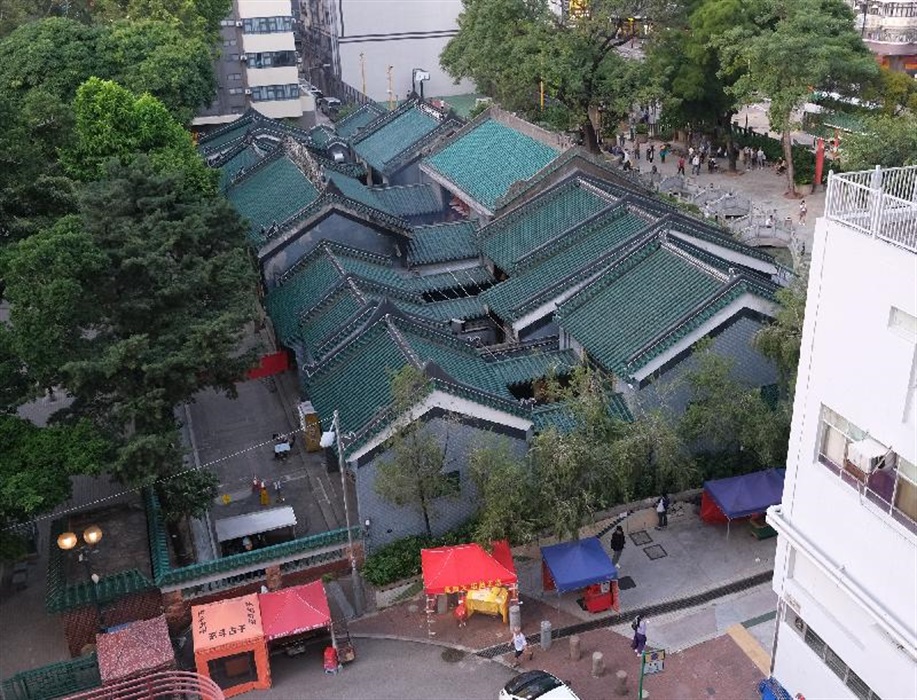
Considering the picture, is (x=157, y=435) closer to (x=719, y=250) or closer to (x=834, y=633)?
(x=834, y=633)

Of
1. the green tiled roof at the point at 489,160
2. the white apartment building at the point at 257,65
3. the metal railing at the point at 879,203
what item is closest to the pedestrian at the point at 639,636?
the metal railing at the point at 879,203

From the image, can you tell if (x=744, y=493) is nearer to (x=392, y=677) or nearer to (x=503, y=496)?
(x=503, y=496)

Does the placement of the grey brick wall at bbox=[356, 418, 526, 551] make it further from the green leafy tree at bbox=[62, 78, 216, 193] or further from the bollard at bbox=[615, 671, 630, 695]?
the green leafy tree at bbox=[62, 78, 216, 193]

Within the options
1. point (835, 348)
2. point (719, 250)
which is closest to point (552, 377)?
point (719, 250)

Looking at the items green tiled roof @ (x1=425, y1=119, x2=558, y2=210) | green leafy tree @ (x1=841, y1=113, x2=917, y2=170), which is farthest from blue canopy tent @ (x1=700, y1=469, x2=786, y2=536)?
green leafy tree @ (x1=841, y1=113, x2=917, y2=170)

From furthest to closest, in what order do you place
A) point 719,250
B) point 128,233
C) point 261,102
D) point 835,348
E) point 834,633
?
point 261,102
point 719,250
point 128,233
point 834,633
point 835,348

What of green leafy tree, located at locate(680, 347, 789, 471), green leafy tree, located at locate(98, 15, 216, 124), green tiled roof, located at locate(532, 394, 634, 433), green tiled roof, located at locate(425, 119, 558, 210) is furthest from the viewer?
green leafy tree, located at locate(98, 15, 216, 124)
